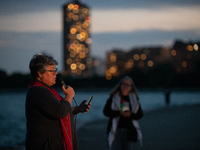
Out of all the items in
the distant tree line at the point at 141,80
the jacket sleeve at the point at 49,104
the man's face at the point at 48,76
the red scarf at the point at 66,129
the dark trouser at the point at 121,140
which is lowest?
the distant tree line at the point at 141,80

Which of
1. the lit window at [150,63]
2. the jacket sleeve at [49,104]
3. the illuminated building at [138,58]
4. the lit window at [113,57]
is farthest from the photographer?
the lit window at [113,57]

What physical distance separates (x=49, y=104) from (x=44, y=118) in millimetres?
171

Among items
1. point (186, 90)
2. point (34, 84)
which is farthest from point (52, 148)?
point (186, 90)

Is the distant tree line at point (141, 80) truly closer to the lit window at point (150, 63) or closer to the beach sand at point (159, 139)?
the lit window at point (150, 63)

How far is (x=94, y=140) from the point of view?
29.3 ft

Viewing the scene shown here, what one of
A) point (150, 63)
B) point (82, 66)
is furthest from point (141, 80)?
point (82, 66)

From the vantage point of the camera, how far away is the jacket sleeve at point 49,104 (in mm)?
2750

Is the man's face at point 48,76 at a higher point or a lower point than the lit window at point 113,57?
higher

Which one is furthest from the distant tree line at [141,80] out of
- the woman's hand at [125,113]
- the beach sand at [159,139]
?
the woman's hand at [125,113]

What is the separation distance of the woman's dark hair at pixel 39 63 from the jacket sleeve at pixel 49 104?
8.8 inches

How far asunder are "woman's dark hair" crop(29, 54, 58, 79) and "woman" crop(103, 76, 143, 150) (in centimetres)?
263

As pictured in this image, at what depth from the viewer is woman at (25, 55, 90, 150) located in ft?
9.11

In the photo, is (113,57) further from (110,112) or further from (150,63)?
(110,112)

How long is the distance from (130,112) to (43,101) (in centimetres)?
287
